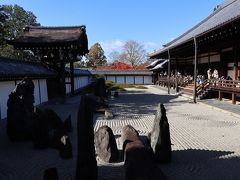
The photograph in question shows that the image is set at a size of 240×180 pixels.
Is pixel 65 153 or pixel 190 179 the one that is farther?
pixel 65 153

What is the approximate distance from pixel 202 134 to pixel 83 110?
233 inches

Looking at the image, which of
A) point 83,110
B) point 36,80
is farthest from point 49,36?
point 83,110

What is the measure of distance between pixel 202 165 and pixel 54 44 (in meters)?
16.3

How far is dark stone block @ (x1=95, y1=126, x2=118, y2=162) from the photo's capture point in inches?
311

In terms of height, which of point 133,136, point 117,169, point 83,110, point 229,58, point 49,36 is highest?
point 49,36

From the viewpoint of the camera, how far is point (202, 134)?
10914 mm

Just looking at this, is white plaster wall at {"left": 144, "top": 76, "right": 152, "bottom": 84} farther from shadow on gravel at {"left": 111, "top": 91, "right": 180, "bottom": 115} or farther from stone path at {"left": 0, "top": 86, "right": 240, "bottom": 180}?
stone path at {"left": 0, "top": 86, "right": 240, "bottom": 180}

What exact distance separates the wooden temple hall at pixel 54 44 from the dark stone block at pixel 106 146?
1376cm

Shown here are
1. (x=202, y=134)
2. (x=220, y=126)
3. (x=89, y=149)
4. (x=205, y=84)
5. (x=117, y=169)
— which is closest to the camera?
(x=89, y=149)

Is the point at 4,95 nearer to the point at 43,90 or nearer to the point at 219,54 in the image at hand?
the point at 43,90

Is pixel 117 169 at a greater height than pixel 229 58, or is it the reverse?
pixel 229 58

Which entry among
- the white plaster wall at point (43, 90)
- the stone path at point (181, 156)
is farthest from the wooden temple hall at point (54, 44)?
the stone path at point (181, 156)

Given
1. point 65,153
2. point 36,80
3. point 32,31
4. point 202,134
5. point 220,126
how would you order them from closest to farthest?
point 65,153 → point 202,134 → point 220,126 → point 36,80 → point 32,31

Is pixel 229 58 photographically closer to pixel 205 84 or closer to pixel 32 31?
pixel 205 84
